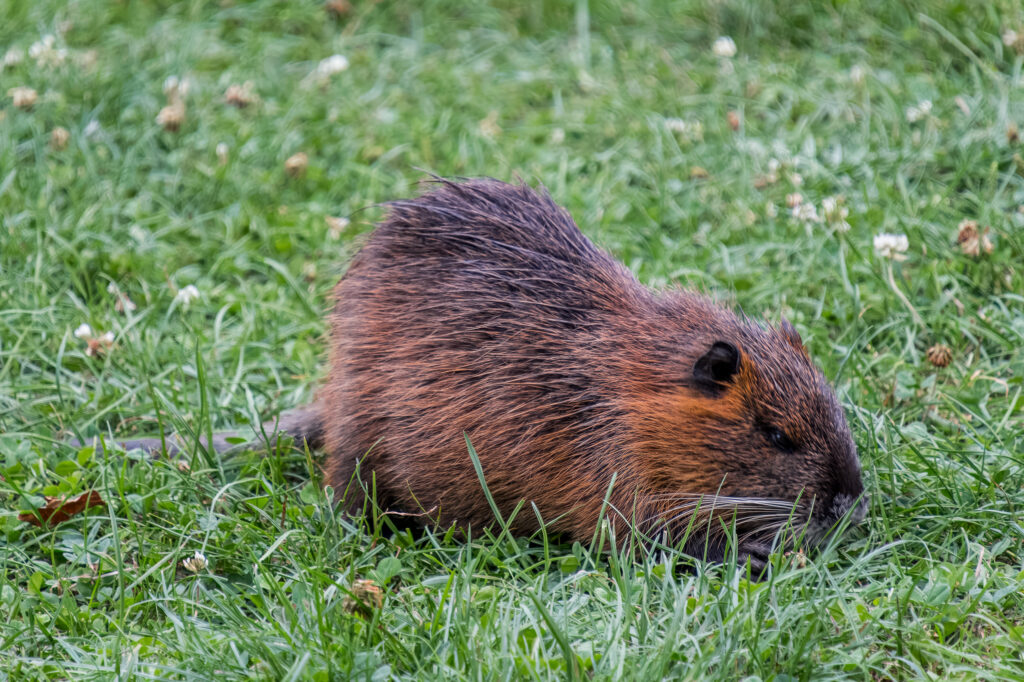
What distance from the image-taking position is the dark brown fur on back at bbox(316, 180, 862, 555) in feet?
10.2

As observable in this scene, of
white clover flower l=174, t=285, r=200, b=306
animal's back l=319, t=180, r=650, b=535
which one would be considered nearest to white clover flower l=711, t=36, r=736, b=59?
animal's back l=319, t=180, r=650, b=535

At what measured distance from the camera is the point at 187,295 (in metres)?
4.53

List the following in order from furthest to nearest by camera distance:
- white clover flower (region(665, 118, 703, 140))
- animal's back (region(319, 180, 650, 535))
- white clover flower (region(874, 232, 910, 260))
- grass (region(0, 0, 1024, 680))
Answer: white clover flower (region(665, 118, 703, 140)), white clover flower (region(874, 232, 910, 260)), animal's back (region(319, 180, 650, 535)), grass (region(0, 0, 1024, 680))

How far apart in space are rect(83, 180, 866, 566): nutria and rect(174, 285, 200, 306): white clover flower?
36.0 inches

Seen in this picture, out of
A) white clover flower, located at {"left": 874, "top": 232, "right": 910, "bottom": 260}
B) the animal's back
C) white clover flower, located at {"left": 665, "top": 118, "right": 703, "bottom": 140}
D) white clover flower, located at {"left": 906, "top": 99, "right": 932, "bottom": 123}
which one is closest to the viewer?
the animal's back

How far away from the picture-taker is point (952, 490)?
327 centimetres

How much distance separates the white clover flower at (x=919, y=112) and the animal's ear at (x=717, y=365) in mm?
2876

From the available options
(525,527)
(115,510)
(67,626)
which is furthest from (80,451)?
(525,527)

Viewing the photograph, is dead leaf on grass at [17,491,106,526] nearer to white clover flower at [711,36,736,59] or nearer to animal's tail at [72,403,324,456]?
animal's tail at [72,403,324,456]

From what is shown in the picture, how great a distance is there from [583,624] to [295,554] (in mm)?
946

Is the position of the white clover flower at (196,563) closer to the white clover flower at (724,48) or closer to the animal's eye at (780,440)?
the animal's eye at (780,440)

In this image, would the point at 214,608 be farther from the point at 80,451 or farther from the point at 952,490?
the point at 952,490

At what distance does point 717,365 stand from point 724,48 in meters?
3.61

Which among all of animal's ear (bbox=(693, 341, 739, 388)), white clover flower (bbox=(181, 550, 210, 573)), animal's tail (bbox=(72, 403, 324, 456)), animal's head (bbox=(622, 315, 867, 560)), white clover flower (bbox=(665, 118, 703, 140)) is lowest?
white clover flower (bbox=(181, 550, 210, 573))
